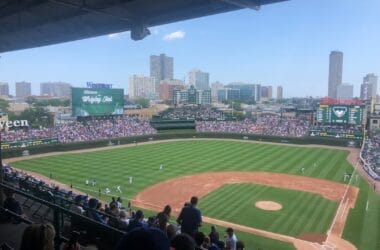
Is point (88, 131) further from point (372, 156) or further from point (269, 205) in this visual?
point (372, 156)

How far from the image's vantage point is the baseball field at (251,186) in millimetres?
19328

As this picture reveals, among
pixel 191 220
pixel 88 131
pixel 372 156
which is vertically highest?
pixel 191 220

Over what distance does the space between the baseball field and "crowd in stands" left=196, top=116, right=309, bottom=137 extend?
39.5ft

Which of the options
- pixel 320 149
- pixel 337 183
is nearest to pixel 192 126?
pixel 320 149

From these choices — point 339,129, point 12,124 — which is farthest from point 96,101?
point 339,129

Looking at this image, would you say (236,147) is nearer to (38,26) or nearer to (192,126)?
(192,126)

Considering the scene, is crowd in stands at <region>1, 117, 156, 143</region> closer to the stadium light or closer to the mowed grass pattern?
the mowed grass pattern

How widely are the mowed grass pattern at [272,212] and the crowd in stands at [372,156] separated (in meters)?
11.3

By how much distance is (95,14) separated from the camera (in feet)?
24.8

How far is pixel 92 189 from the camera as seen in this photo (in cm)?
2662

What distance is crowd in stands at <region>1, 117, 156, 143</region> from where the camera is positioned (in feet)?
154

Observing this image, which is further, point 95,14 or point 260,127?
point 260,127

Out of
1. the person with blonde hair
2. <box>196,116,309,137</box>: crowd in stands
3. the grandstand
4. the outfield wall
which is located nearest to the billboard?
the grandstand

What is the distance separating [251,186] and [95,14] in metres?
23.4
